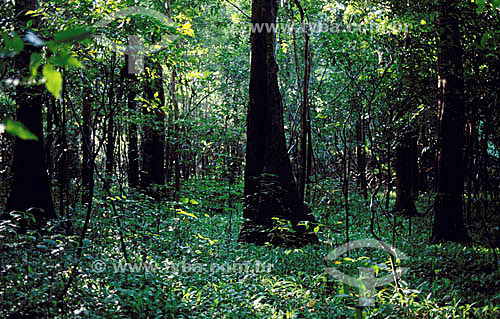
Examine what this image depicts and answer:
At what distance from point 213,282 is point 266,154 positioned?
10.8 feet

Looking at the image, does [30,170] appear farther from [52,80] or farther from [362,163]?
[52,80]

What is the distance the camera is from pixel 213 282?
5117mm

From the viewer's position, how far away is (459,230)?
753 cm

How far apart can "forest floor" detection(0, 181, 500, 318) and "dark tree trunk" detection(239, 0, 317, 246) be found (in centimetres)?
91

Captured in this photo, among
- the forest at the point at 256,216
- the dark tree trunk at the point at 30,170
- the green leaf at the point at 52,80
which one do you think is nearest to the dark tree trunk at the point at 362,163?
the forest at the point at 256,216

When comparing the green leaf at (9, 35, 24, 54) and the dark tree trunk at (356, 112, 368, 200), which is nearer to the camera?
the green leaf at (9, 35, 24, 54)

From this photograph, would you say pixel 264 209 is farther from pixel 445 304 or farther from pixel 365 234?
pixel 445 304

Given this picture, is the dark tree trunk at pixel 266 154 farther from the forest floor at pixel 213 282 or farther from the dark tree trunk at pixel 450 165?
the dark tree trunk at pixel 450 165

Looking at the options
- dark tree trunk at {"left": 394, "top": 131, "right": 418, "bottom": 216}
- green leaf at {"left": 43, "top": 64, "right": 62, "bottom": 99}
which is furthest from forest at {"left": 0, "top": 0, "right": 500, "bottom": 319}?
Result: dark tree trunk at {"left": 394, "top": 131, "right": 418, "bottom": 216}

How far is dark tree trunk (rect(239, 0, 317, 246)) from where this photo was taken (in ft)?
24.5

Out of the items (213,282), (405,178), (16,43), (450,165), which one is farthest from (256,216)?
(16,43)

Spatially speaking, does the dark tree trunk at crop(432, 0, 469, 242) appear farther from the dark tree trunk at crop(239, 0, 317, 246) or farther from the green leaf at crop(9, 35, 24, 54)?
the green leaf at crop(9, 35, 24, 54)

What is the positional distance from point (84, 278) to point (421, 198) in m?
13.2

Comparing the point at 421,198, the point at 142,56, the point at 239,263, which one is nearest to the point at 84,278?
the point at 239,263
